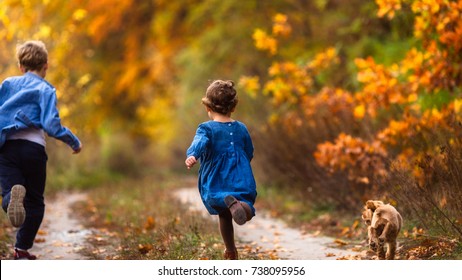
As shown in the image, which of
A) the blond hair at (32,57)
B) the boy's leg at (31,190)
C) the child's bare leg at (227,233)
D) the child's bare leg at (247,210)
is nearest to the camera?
the child's bare leg at (247,210)

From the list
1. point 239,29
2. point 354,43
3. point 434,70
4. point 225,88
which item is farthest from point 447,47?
point 239,29

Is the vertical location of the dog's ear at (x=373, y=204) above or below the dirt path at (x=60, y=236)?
below

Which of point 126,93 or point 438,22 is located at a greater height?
point 126,93

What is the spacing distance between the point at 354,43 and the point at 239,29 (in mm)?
3533

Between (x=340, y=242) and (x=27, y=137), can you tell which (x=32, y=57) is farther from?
(x=340, y=242)

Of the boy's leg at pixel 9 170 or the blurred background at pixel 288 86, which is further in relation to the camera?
the blurred background at pixel 288 86

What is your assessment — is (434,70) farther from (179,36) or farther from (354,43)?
(179,36)

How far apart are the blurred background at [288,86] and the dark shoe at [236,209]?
1475 millimetres

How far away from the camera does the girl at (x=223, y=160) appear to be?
16.9ft

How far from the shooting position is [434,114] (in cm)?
691

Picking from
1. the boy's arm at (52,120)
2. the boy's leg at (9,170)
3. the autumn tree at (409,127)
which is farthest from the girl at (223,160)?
the boy's leg at (9,170)

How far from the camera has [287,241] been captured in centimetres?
707

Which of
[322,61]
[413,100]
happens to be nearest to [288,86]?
[322,61]

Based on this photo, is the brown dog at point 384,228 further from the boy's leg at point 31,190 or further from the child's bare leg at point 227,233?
the boy's leg at point 31,190
